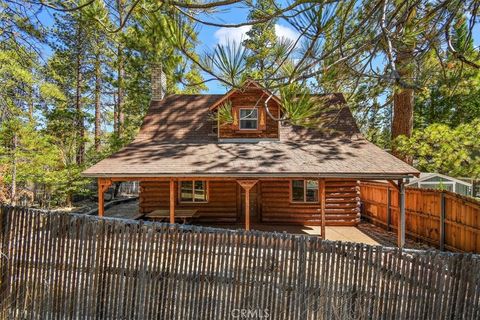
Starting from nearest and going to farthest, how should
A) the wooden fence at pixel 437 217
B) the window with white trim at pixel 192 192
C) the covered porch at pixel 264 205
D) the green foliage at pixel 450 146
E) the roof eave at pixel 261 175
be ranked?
the wooden fence at pixel 437 217 → the roof eave at pixel 261 175 → the green foliage at pixel 450 146 → the covered porch at pixel 264 205 → the window with white trim at pixel 192 192

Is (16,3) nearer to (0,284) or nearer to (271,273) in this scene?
(0,284)

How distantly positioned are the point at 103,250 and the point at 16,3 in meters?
3.56

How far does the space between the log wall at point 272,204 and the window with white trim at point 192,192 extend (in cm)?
22

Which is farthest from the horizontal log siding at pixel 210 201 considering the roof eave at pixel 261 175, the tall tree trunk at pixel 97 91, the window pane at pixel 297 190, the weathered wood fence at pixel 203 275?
the tall tree trunk at pixel 97 91

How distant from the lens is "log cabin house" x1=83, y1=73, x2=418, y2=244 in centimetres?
970

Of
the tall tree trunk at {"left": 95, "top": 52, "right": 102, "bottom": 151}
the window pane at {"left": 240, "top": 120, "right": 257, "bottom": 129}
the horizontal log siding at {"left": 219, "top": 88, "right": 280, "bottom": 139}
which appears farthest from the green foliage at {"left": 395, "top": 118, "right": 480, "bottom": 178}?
the tall tree trunk at {"left": 95, "top": 52, "right": 102, "bottom": 151}

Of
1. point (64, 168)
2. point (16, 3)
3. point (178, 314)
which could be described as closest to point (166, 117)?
point (64, 168)

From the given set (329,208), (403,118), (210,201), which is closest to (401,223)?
(329,208)

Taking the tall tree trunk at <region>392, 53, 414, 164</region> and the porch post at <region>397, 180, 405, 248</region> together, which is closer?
the porch post at <region>397, 180, 405, 248</region>

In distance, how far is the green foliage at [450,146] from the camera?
10.8 m

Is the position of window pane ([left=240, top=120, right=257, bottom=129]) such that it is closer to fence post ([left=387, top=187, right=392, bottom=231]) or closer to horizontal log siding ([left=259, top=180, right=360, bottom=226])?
horizontal log siding ([left=259, top=180, right=360, bottom=226])

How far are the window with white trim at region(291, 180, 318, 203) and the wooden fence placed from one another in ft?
8.80

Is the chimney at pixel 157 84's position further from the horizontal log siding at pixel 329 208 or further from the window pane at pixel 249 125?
the horizontal log siding at pixel 329 208

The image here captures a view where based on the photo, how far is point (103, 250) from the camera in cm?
435
